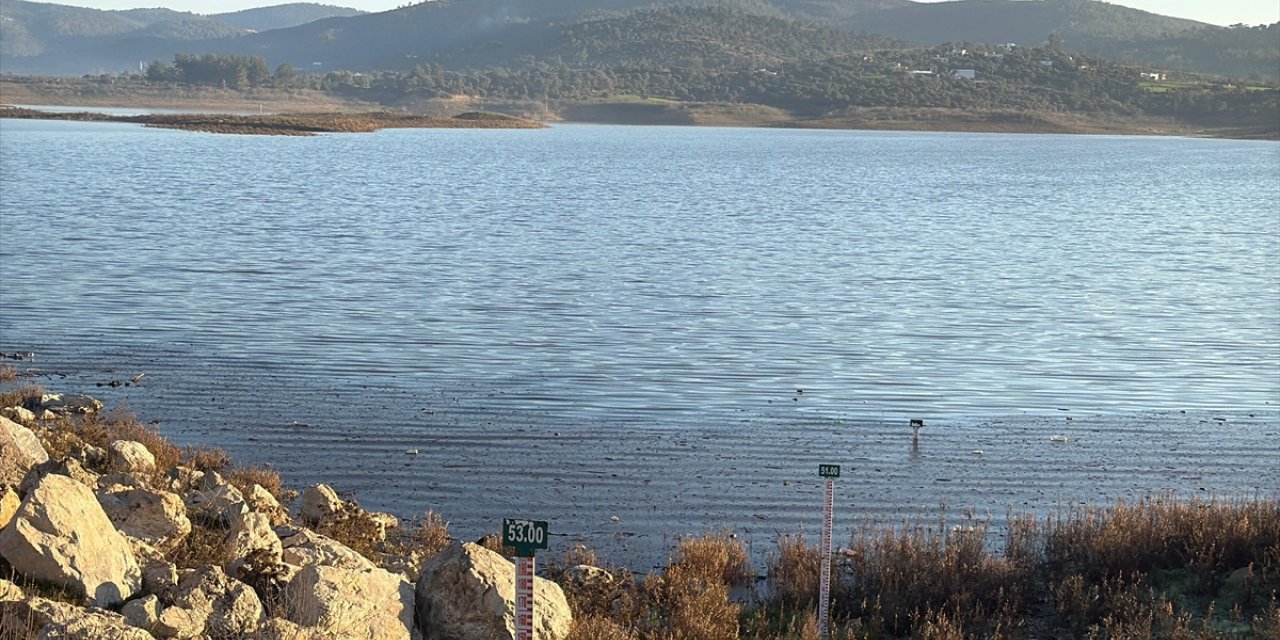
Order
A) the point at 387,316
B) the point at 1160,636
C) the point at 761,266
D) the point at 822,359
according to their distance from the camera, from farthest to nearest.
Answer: the point at 761,266 → the point at 387,316 → the point at 822,359 → the point at 1160,636

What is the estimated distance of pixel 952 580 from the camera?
32.2ft

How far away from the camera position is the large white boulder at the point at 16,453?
9016mm

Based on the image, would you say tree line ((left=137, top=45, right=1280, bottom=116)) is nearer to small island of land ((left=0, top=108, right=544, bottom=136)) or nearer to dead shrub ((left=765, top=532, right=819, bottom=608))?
small island of land ((left=0, top=108, right=544, bottom=136))

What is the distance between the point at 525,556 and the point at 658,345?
1482 centimetres

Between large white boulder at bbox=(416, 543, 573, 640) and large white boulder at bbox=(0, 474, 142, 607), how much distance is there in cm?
157

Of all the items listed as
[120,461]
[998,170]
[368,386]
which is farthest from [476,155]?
[120,461]

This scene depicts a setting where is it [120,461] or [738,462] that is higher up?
[120,461]

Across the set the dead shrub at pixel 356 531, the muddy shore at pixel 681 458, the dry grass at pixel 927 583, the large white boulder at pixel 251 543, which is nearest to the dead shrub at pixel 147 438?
the muddy shore at pixel 681 458

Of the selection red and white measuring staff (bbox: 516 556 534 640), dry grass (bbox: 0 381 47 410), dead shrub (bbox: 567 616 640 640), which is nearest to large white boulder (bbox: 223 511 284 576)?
dead shrub (bbox: 567 616 640 640)

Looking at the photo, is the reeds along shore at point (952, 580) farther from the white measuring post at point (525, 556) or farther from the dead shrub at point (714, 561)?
the white measuring post at point (525, 556)

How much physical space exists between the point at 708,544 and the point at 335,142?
9776 centimetres

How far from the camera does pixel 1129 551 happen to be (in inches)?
400

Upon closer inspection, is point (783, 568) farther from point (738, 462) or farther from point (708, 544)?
point (738, 462)

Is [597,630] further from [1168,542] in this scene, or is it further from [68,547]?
[1168,542]
